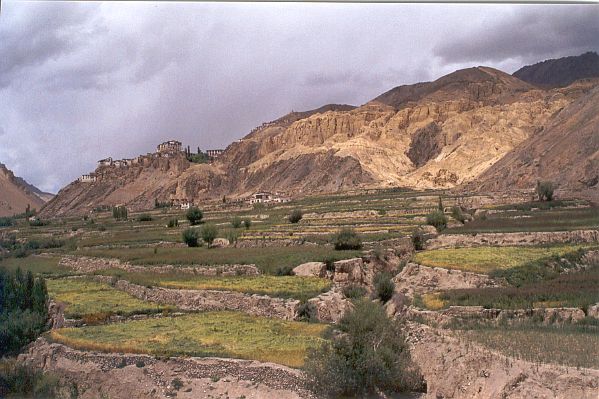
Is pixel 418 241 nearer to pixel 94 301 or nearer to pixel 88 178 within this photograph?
pixel 94 301

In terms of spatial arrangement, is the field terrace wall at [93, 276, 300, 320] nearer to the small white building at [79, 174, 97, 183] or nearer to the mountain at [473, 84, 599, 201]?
the mountain at [473, 84, 599, 201]

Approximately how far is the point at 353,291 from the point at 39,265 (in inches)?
1080

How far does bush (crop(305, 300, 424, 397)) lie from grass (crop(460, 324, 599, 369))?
1.81m

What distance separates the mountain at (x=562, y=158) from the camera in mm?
56094

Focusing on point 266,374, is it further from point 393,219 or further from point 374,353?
point 393,219

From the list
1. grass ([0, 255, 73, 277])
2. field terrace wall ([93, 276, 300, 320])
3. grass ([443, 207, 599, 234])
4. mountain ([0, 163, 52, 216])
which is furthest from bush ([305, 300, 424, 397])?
mountain ([0, 163, 52, 216])

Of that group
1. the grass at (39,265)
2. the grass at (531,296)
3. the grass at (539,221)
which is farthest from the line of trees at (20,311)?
the grass at (539,221)

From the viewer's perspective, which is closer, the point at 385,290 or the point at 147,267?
the point at 385,290

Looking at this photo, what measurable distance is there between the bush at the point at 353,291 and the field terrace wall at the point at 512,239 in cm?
977

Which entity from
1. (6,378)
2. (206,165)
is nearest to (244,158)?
(206,165)

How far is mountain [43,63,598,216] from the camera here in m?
96.1

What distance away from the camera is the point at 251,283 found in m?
27.4

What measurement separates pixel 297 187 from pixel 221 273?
72325mm

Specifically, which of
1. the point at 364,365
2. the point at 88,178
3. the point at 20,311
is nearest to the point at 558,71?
the point at 88,178
